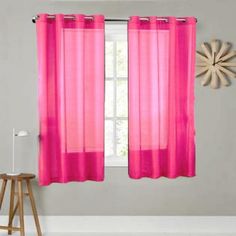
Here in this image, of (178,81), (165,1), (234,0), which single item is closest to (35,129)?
(178,81)

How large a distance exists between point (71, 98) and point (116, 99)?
53 centimetres

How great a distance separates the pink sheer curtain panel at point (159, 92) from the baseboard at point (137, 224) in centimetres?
48

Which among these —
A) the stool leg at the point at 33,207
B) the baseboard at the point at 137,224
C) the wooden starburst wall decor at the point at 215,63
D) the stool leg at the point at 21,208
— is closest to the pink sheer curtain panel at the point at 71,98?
the stool leg at the point at 33,207

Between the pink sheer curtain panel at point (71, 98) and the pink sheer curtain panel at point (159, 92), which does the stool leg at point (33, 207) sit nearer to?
the pink sheer curtain panel at point (71, 98)

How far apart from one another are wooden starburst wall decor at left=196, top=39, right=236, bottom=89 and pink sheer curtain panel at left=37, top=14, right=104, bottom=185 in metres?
1.02

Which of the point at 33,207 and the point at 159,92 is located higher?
the point at 159,92

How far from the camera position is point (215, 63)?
4391 mm

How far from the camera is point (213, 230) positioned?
4441 millimetres

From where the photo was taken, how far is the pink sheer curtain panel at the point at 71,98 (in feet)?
13.9

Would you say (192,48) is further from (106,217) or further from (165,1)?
(106,217)

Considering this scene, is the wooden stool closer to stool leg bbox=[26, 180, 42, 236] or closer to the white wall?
stool leg bbox=[26, 180, 42, 236]

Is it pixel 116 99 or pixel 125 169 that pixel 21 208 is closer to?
pixel 125 169

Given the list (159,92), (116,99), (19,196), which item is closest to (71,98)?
(116,99)

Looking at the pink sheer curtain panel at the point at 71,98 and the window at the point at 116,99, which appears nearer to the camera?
the pink sheer curtain panel at the point at 71,98
